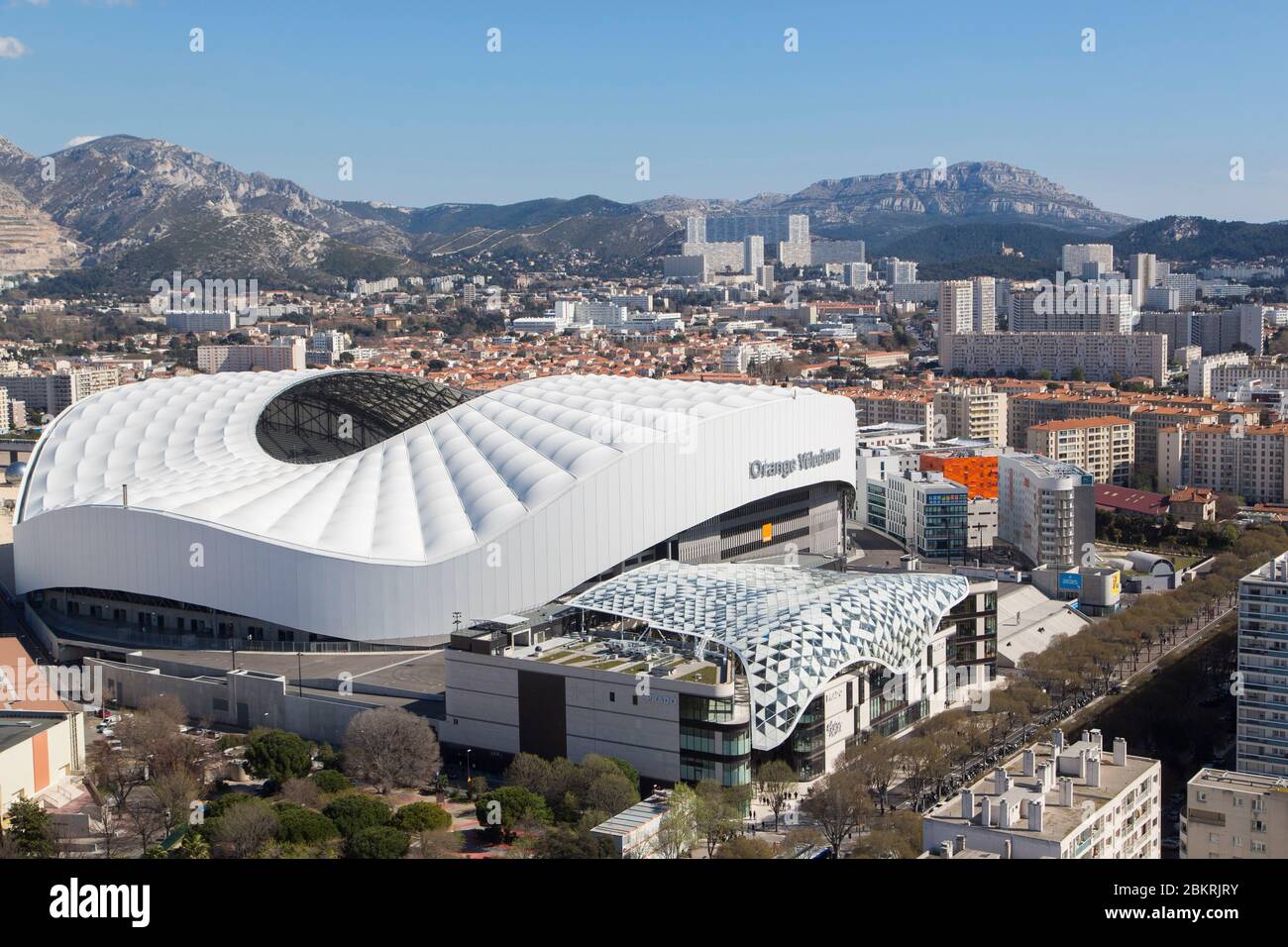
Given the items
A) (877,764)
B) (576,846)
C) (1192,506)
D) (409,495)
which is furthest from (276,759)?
(1192,506)

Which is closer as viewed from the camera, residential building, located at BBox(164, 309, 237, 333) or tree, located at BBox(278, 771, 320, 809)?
tree, located at BBox(278, 771, 320, 809)

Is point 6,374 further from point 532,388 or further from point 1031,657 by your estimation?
point 1031,657

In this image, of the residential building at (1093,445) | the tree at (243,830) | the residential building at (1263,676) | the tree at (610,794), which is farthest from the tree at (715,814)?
the residential building at (1093,445)

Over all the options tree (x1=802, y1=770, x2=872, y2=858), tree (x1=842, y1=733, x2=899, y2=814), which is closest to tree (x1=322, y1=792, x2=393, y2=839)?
tree (x1=802, y1=770, x2=872, y2=858)

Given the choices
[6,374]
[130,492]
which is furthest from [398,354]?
[130,492]

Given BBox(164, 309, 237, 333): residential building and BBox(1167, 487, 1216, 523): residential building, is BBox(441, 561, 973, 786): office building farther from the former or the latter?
Answer: BBox(164, 309, 237, 333): residential building

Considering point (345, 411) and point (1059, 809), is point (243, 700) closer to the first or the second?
point (1059, 809)
